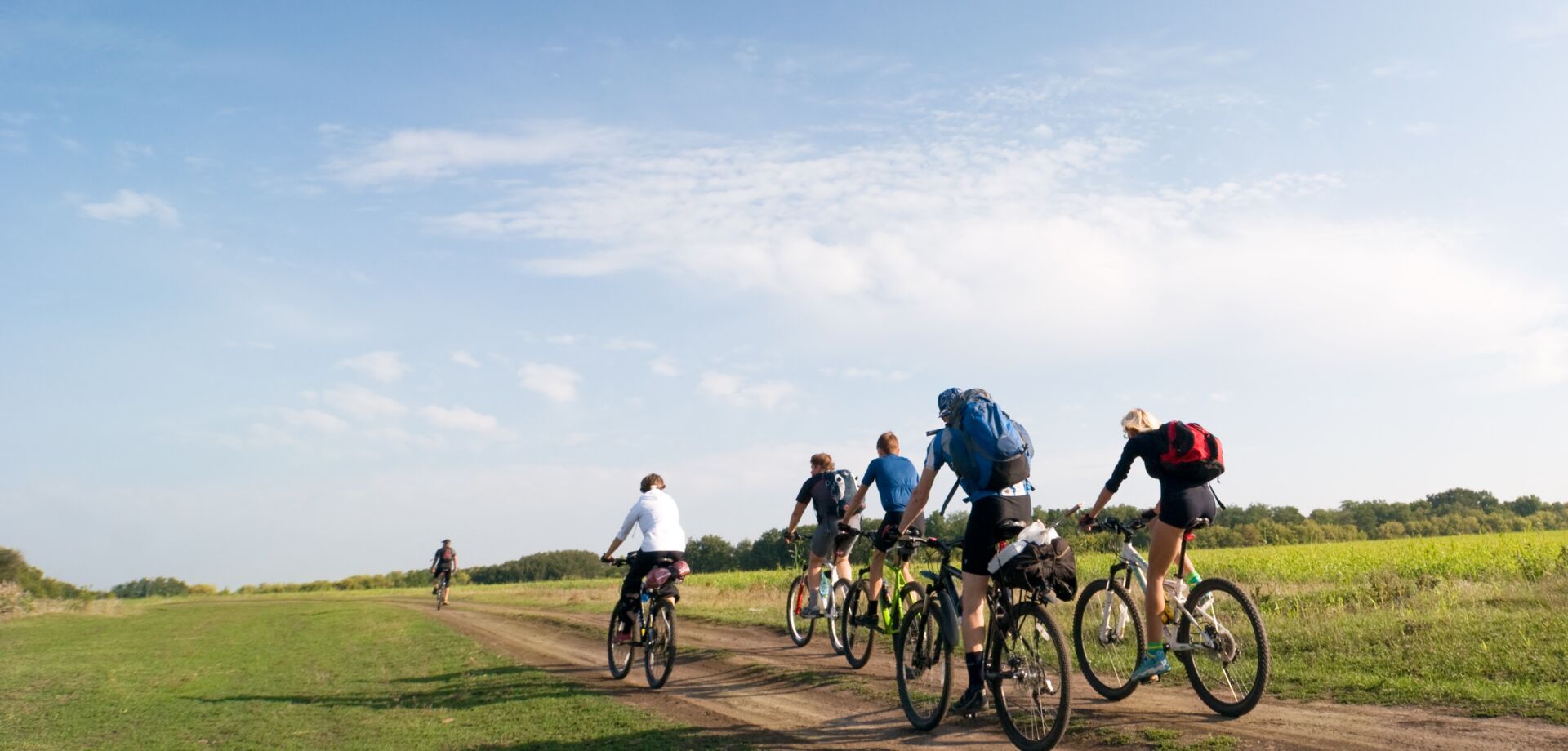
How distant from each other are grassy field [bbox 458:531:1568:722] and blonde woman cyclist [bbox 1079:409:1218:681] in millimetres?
1337

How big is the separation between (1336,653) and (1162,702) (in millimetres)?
2529

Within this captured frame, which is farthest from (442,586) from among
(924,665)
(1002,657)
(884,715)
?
(1002,657)

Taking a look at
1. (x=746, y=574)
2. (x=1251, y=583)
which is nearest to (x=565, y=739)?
(x=1251, y=583)

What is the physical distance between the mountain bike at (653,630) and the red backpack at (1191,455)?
5.66m

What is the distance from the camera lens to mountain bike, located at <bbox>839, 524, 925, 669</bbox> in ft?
30.5

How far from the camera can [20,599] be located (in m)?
34.2

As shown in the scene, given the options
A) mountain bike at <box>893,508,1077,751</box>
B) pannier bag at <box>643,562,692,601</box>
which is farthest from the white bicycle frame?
pannier bag at <box>643,562,692,601</box>

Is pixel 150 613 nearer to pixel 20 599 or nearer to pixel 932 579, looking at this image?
pixel 20 599

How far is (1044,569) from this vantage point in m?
5.87

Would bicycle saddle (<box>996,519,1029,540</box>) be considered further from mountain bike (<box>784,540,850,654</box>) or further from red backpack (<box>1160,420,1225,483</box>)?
mountain bike (<box>784,540,850,654</box>)

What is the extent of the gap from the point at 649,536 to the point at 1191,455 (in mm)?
6215

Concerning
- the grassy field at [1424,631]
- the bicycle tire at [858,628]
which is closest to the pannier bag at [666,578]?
the bicycle tire at [858,628]

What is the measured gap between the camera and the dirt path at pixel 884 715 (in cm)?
579

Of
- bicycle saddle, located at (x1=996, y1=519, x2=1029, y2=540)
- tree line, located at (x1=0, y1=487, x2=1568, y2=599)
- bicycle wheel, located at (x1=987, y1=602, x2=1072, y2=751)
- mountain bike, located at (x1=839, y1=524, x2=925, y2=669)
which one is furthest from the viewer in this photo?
tree line, located at (x1=0, y1=487, x2=1568, y2=599)
